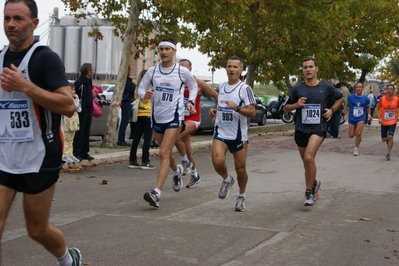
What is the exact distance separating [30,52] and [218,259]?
9.47ft

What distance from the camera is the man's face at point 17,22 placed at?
4992 millimetres

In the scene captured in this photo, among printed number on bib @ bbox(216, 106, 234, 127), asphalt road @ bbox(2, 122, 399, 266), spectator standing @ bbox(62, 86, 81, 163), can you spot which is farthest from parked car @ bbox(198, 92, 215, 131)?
printed number on bib @ bbox(216, 106, 234, 127)

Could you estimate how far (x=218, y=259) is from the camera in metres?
7.08

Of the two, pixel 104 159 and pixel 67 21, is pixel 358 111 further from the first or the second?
pixel 67 21

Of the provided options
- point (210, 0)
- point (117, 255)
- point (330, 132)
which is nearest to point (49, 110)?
point (117, 255)

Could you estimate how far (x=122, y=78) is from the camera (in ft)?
62.6

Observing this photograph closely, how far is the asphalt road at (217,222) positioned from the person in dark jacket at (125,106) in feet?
15.2

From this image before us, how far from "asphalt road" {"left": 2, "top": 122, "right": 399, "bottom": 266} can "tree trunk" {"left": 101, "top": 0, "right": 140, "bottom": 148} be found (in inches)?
148

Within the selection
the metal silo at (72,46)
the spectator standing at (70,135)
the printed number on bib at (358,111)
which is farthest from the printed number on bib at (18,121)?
the metal silo at (72,46)

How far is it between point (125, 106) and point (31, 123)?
15.1 meters

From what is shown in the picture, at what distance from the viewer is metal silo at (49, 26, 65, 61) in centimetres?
4322

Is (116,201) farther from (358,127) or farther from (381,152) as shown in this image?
(381,152)

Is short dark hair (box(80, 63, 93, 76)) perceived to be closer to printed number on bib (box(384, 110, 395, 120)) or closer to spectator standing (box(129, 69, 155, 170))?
spectator standing (box(129, 69, 155, 170))

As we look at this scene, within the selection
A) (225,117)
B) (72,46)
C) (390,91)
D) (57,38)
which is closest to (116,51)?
(72,46)
